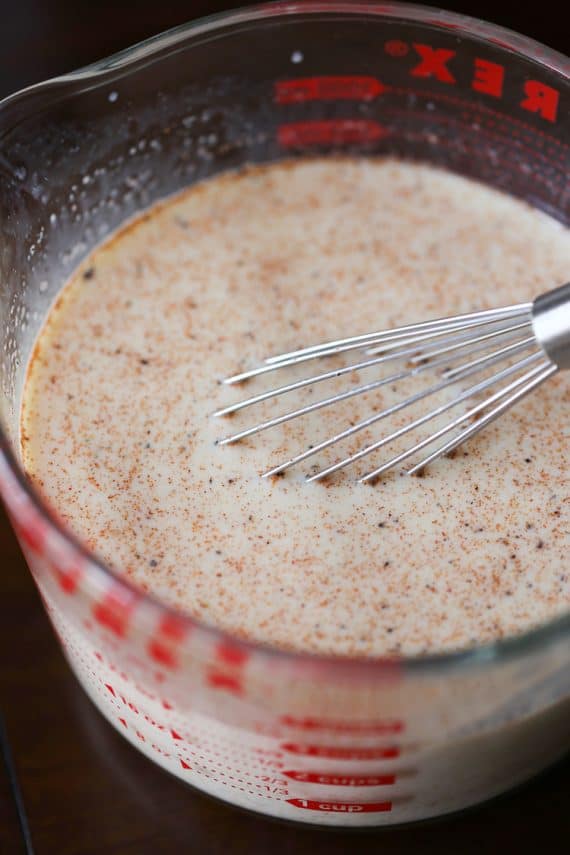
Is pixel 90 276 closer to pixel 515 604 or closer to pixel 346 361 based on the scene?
pixel 346 361

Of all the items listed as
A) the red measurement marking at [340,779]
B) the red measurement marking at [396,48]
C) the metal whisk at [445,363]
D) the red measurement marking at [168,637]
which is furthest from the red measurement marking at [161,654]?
the red measurement marking at [396,48]

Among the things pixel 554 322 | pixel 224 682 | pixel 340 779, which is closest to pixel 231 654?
pixel 224 682

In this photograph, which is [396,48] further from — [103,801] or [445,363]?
[103,801]

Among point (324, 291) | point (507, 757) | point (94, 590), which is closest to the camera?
point (94, 590)

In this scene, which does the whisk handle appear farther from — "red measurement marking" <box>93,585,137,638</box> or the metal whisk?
"red measurement marking" <box>93,585,137,638</box>

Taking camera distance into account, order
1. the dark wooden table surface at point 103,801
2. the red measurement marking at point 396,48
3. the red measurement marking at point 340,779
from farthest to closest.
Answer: the red measurement marking at point 396,48
the dark wooden table surface at point 103,801
the red measurement marking at point 340,779

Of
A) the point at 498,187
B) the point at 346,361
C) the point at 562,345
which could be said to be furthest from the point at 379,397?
the point at 498,187

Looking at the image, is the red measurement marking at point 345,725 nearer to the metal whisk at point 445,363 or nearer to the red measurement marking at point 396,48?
the metal whisk at point 445,363
